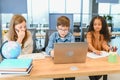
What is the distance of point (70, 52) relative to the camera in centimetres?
159

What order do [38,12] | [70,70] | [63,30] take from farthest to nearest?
[38,12], [63,30], [70,70]

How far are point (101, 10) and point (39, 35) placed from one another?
3352 mm

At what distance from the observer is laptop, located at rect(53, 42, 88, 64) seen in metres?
1.56

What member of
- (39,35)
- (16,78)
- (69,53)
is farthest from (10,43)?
(39,35)

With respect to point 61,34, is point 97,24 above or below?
above

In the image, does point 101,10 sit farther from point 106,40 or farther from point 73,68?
point 73,68

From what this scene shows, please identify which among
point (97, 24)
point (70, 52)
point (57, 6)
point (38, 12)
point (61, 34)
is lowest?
point (70, 52)

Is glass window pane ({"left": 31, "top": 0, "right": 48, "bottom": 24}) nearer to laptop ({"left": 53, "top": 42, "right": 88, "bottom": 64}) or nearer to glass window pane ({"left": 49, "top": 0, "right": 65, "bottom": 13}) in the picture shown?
glass window pane ({"left": 49, "top": 0, "right": 65, "bottom": 13})

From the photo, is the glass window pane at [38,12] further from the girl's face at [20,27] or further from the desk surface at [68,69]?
the desk surface at [68,69]

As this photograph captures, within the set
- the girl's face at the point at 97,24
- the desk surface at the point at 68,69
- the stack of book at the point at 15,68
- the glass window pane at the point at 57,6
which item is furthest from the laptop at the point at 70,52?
the glass window pane at the point at 57,6

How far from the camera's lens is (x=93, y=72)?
58.1 inches

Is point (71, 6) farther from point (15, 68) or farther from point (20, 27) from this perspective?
point (15, 68)

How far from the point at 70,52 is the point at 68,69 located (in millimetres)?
151

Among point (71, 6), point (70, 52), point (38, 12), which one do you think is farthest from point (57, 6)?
point (70, 52)
